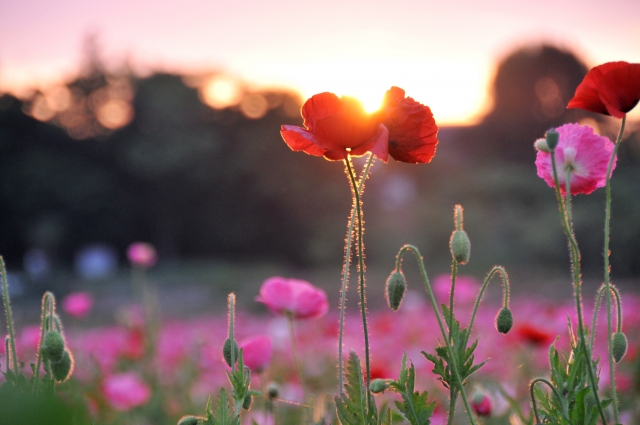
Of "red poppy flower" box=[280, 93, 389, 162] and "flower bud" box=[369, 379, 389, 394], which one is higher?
"red poppy flower" box=[280, 93, 389, 162]

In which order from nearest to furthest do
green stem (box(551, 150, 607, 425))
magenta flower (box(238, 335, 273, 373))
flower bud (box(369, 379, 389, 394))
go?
green stem (box(551, 150, 607, 425))
flower bud (box(369, 379, 389, 394))
magenta flower (box(238, 335, 273, 373))

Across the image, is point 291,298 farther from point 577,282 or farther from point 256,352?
point 577,282

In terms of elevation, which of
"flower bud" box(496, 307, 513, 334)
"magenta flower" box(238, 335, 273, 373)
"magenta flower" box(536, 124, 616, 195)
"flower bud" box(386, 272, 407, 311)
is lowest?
"magenta flower" box(238, 335, 273, 373)

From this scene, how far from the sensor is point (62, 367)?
85 cm

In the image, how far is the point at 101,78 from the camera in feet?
57.9

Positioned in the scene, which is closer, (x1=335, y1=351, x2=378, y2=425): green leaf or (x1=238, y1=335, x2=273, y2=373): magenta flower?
(x1=335, y1=351, x2=378, y2=425): green leaf

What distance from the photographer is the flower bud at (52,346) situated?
81cm

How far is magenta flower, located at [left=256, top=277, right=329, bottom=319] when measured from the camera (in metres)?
1.58

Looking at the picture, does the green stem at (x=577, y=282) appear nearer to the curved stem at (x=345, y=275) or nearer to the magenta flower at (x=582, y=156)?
the magenta flower at (x=582, y=156)

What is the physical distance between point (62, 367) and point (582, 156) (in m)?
0.81

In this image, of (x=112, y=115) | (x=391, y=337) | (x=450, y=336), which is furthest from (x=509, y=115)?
(x=450, y=336)

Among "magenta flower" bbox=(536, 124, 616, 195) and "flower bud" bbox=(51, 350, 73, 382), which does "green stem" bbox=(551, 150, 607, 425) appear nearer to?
"magenta flower" bbox=(536, 124, 616, 195)

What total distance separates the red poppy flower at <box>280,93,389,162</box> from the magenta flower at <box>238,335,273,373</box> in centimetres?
66

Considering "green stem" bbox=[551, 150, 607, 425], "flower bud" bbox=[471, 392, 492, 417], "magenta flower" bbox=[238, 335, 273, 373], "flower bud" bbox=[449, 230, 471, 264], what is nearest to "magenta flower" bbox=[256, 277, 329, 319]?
"magenta flower" bbox=[238, 335, 273, 373]
